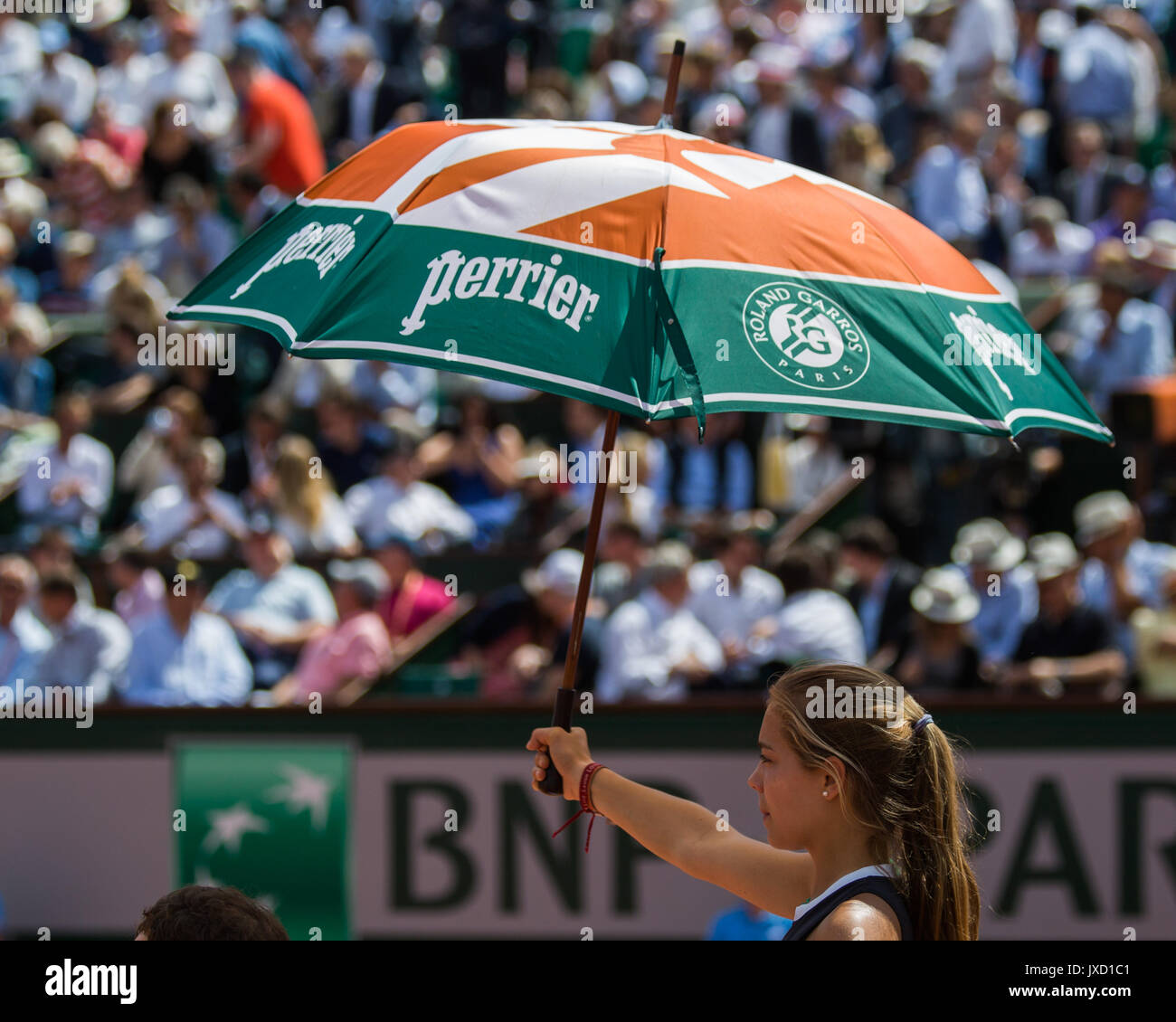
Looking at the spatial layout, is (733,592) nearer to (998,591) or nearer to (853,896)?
(998,591)

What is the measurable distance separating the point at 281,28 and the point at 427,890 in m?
8.77

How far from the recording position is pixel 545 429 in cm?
1043

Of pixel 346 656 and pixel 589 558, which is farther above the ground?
pixel 589 558

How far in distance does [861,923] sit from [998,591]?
5.95m

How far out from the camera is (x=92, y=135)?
13.4 meters

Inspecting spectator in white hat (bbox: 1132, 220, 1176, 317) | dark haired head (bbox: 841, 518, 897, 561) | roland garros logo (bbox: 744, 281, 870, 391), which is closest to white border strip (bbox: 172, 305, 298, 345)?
roland garros logo (bbox: 744, 281, 870, 391)

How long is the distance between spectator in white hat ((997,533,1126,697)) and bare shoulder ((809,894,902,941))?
17.7 ft

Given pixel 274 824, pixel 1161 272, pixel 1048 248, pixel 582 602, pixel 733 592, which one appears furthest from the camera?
pixel 1048 248

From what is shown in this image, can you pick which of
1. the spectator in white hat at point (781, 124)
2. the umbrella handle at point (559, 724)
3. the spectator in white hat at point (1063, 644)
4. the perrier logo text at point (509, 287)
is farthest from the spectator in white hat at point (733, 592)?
the perrier logo text at point (509, 287)

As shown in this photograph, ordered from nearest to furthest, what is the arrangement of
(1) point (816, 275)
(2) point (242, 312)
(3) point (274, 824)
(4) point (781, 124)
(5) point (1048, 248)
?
(1) point (816, 275)
(2) point (242, 312)
(3) point (274, 824)
(5) point (1048, 248)
(4) point (781, 124)

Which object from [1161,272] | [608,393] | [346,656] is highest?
A: [1161,272]

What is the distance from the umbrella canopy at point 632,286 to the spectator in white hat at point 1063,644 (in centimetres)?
430

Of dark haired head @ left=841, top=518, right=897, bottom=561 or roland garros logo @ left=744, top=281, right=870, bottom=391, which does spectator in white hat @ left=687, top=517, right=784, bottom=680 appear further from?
roland garros logo @ left=744, top=281, right=870, bottom=391

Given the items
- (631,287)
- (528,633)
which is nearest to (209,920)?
(631,287)
